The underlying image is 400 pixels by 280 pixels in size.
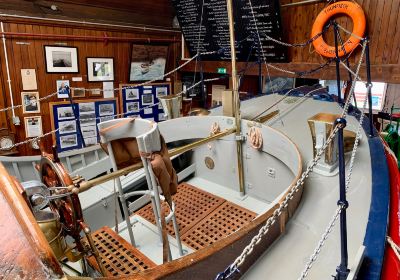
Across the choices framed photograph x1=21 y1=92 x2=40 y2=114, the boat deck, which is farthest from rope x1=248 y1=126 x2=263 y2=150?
framed photograph x1=21 y1=92 x2=40 y2=114

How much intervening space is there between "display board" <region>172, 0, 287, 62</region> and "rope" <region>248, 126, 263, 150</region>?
2.21 m

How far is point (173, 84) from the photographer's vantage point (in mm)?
6781

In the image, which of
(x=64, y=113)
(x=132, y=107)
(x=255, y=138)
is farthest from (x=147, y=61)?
(x=255, y=138)

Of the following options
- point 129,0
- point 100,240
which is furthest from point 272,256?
point 129,0

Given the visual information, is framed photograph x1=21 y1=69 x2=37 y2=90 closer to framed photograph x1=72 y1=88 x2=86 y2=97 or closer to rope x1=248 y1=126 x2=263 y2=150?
framed photograph x1=72 y1=88 x2=86 y2=97

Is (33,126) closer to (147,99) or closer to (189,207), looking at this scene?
(147,99)

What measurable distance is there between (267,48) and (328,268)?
15.6 ft

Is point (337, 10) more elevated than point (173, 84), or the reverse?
point (337, 10)

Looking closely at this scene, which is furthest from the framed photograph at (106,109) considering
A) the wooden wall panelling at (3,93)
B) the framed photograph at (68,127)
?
the wooden wall panelling at (3,93)

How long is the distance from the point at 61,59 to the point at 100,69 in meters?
0.72

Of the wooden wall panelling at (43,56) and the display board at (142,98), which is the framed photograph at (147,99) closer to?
the display board at (142,98)

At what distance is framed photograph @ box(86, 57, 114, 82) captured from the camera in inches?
207

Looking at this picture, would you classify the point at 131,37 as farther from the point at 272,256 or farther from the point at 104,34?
the point at 272,256

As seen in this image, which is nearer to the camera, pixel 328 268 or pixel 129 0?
pixel 328 268
